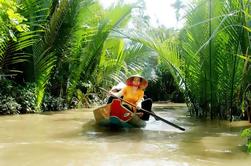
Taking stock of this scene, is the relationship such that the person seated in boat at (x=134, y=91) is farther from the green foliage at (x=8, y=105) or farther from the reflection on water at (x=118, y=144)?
the green foliage at (x=8, y=105)

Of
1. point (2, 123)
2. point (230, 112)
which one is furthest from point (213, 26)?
point (2, 123)

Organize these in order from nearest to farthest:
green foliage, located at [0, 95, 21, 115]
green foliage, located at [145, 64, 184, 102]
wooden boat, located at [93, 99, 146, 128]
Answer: wooden boat, located at [93, 99, 146, 128] → green foliage, located at [0, 95, 21, 115] → green foliage, located at [145, 64, 184, 102]

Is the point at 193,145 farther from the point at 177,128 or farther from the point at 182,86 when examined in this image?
the point at 182,86

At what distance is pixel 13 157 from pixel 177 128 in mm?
3846

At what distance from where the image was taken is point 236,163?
15.6ft

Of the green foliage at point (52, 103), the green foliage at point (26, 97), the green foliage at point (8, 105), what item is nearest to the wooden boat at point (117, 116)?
the green foliage at point (8, 105)

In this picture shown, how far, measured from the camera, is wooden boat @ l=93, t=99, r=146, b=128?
7.32 m

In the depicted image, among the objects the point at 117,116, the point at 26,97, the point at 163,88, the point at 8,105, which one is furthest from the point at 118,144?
the point at 163,88

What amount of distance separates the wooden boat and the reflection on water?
0.55 feet

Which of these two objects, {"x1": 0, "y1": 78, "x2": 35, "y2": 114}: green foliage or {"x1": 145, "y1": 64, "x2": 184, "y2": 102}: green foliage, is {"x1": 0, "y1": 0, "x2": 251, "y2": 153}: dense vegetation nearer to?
{"x1": 0, "y1": 78, "x2": 35, "y2": 114}: green foliage

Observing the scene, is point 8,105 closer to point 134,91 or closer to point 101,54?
point 134,91

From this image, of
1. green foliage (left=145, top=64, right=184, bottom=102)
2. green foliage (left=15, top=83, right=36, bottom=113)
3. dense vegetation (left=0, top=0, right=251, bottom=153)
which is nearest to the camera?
dense vegetation (left=0, top=0, right=251, bottom=153)

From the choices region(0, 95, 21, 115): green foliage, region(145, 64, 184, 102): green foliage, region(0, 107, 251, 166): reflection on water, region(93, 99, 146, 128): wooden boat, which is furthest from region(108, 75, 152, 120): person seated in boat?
region(145, 64, 184, 102): green foliage

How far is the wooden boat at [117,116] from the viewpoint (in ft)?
24.0
